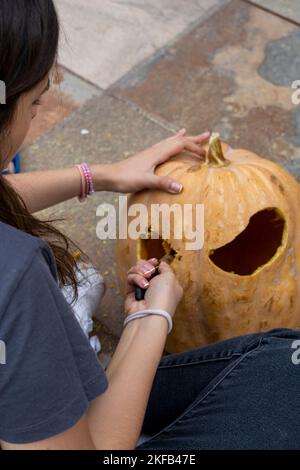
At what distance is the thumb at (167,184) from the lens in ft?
5.08

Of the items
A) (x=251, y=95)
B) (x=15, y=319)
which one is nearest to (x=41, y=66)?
(x=15, y=319)

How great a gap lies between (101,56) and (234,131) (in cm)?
65

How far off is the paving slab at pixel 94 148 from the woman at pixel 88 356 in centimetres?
39

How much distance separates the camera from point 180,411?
4.56 ft

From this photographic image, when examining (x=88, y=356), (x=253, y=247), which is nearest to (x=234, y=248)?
(x=253, y=247)

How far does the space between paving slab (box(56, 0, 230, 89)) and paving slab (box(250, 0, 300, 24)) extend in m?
0.18

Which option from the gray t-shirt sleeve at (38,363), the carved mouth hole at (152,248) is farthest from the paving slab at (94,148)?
the gray t-shirt sleeve at (38,363)

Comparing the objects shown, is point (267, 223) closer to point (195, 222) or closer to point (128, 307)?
point (195, 222)

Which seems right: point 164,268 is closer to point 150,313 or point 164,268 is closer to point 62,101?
point 150,313

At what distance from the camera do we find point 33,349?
86cm

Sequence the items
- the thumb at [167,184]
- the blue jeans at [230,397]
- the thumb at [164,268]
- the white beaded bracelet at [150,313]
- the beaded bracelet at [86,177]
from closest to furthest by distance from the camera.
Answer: the blue jeans at [230,397], the white beaded bracelet at [150,313], the thumb at [164,268], the thumb at [167,184], the beaded bracelet at [86,177]

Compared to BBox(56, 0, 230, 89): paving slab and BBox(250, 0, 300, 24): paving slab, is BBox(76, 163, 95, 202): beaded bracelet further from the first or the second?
BBox(250, 0, 300, 24): paving slab

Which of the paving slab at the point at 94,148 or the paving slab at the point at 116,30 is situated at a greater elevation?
the paving slab at the point at 116,30

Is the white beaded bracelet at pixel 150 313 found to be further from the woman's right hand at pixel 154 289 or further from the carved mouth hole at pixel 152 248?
the carved mouth hole at pixel 152 248
